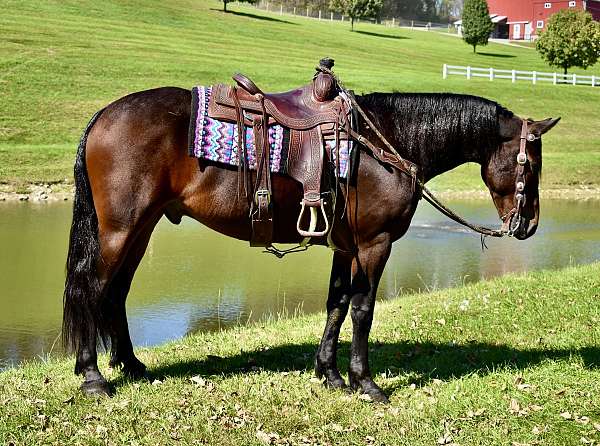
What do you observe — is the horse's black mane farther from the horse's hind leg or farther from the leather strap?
the horse's hind leg

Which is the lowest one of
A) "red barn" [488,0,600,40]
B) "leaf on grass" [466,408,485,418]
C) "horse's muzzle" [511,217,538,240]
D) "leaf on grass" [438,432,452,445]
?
"leaf on grass" [466,408,485,418]

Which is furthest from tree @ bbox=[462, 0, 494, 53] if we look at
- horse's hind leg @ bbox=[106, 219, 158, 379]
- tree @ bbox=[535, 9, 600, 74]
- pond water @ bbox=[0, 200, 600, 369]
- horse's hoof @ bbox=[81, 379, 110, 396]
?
horse's hoof @ bbox=[81, 379, 110, 396]

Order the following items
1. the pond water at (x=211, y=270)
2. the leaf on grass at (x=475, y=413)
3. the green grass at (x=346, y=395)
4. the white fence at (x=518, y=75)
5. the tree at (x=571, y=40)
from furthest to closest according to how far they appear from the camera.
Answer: the tree at (x=571, y=40), the white fence at (x=518, y=75), the pond water at (x=211, y=270), the leaf on grass at (x=475, y=413), the green grass at (x=346, y=395)

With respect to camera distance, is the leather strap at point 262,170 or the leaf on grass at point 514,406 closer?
the leaf on grass at point 514,406

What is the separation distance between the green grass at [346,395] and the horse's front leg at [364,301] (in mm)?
172

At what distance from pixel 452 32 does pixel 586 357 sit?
91.7 m

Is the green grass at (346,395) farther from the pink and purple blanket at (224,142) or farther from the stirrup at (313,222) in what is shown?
the pink and purple blanket at (224,142)

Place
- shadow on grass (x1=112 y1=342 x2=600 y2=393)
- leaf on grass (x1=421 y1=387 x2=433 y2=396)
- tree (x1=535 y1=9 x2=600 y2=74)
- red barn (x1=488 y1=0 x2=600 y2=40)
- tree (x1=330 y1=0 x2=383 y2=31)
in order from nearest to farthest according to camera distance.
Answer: leaf on grass (x1=421 y1=387 x2=433 y2=396) → shadow on grass (x1=112 y1=342 x2=600 y2=393) → tree (x1=535 y1=9 x2=600 y2=74) → tree (x1=330 y1=0 x2=383 y2=31) → red barn (x1=488 y1=0 x2=600 y2=40)

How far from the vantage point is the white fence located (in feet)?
148

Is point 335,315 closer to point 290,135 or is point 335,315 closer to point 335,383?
point 335,383

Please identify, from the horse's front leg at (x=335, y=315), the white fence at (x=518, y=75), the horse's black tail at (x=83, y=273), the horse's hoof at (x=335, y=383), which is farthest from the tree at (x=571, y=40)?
the horse's black tail at (x=83, y=273)

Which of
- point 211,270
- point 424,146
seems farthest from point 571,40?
point 424,146

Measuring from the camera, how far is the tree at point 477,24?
68.0 metres

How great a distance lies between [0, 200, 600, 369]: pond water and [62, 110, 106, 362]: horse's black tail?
2577 millimetres
